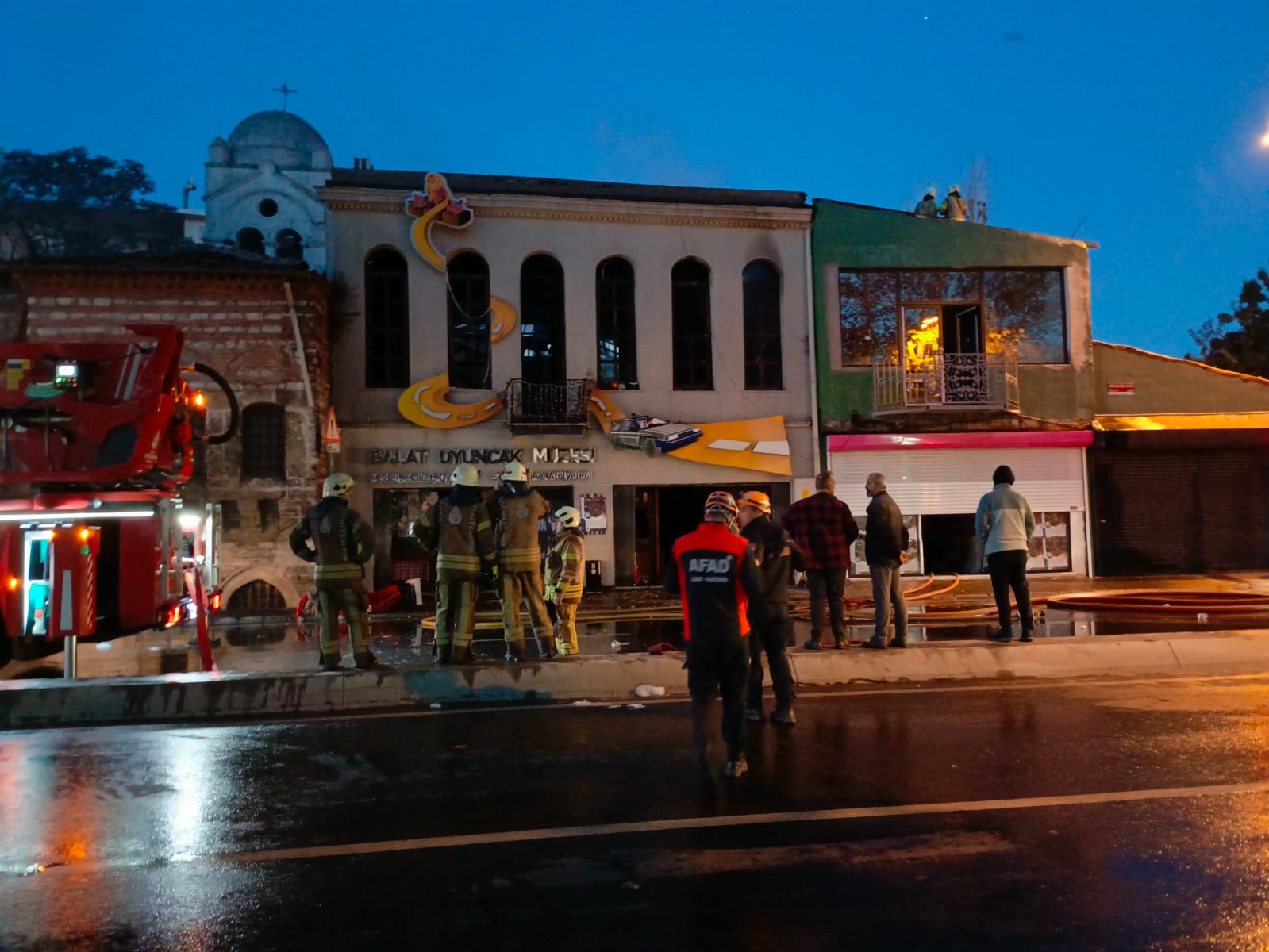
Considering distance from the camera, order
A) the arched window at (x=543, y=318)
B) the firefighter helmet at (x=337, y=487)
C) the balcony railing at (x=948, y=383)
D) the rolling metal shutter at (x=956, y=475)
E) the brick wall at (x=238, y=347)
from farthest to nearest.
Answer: the rolling metal shutter at (x=956, y=475) → the balcony railing at (x=948, y=383) → the arched window at (x=543, y=318) → the brick wall at (x=238, y=347) → the firefighter helmet at (x=337, y=487)

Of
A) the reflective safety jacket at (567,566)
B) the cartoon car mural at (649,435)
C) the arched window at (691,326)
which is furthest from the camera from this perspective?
the arched window at (691,326)

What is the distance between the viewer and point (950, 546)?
19828 mm

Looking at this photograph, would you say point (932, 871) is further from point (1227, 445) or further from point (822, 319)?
point (1227, 445)

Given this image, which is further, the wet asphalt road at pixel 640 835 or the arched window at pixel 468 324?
the arched window at pixel 468 324

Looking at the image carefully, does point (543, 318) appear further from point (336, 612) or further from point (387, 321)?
point (336, 612)

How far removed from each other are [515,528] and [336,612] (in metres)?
1.76

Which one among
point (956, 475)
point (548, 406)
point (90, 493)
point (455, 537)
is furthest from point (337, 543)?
point (956, 475)

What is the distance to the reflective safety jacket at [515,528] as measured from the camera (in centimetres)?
899

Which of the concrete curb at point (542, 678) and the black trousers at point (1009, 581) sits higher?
the black trousers at point (1009, 581)

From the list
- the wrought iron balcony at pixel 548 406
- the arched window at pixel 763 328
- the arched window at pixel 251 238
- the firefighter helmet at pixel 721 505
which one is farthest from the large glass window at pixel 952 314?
the arched window at pixel 251 238

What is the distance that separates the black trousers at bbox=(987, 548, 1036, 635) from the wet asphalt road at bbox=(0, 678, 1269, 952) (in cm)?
218

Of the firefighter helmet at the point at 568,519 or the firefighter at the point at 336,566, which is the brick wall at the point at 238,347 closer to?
the firefighter helmet at the point at 568,519

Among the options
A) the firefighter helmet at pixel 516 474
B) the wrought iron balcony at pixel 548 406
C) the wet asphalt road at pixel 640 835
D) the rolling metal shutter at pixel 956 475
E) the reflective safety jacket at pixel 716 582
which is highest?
the wrought iron balcony at pixel 548 406

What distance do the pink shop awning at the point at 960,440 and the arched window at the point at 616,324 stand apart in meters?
4.41
